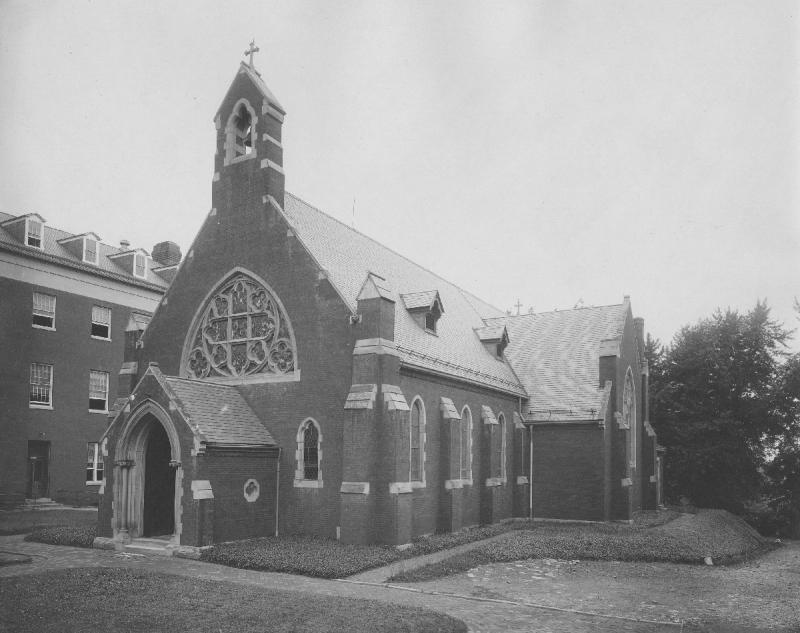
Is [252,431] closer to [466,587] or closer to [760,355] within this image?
[466,587]

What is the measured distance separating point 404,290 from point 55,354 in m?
20.7

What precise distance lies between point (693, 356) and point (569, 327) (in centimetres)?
1016

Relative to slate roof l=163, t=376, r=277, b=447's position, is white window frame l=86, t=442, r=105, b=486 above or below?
below

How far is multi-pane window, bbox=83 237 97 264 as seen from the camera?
42084 millimetres

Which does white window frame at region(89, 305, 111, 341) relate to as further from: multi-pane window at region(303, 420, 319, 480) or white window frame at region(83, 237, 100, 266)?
multi-pane window at region(303, 420, 319, 480)

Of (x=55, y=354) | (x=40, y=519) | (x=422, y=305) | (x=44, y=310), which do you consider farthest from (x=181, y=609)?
(x=44, y=310)

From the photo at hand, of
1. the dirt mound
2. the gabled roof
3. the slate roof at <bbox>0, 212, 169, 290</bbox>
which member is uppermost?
the gabled roof

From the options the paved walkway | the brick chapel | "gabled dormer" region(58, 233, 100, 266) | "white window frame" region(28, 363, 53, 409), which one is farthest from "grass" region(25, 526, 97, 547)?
"gabled dormer" region(58, 233, 100, 266)

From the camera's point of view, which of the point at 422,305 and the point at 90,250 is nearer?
the point at 422,305

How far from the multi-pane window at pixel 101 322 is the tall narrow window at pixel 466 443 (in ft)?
77.0

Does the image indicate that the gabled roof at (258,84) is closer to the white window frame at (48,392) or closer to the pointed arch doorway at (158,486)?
the pointed arch doorway at (158,486)

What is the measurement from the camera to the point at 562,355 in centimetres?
3553

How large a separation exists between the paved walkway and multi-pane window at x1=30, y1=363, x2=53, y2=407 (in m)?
16.9

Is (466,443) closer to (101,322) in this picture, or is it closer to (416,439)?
(416,439)
